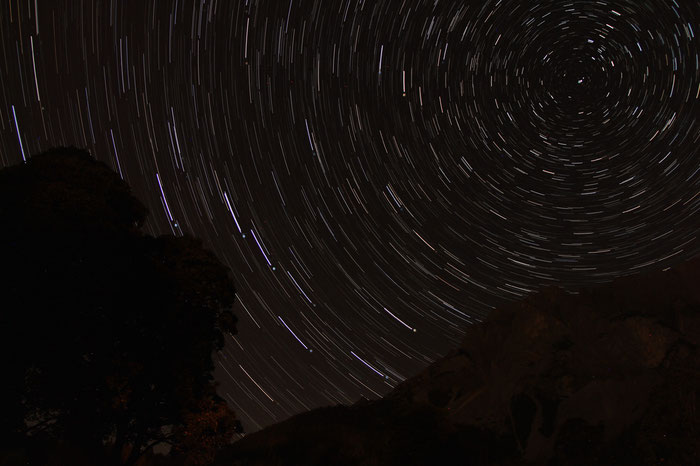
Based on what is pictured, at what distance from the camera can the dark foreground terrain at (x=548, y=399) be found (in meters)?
15.9

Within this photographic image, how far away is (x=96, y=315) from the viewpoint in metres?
11.7

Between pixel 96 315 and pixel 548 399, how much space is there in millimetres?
34729

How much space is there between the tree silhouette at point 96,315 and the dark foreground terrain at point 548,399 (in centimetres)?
488

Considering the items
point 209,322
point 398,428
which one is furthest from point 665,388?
point 209,322

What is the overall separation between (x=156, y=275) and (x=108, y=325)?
5.11 ft

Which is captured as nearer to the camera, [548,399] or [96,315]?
[96,315]

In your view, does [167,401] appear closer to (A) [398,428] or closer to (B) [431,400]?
(A) [398,428]

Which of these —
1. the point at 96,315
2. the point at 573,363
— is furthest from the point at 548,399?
the point at 96,315

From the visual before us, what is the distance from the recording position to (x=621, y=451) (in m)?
26.5

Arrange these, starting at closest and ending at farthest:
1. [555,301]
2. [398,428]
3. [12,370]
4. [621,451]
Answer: [12,370]
[398,428]
[621,451]
[555,301]

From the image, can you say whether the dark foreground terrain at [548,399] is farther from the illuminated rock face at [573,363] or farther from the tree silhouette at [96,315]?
the tree silhouette at [96,315]

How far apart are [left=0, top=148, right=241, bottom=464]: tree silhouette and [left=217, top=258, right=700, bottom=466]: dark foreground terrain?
4.88 meters

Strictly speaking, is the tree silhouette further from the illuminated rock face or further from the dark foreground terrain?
the illuminated rock face

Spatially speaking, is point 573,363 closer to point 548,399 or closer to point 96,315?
point 548,399
